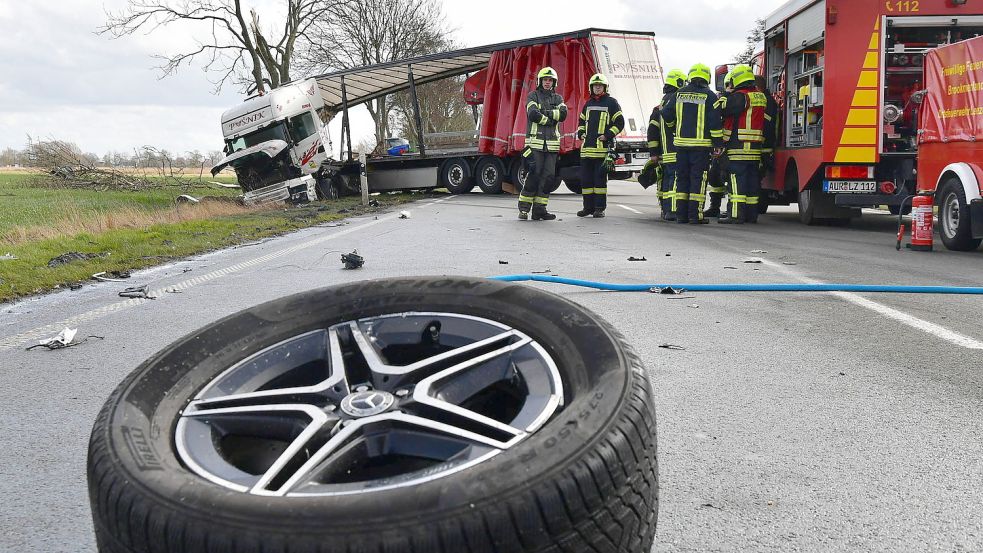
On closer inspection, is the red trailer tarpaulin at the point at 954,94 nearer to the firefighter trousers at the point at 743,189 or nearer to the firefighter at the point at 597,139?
the firefighter trousers at the point at 743,189

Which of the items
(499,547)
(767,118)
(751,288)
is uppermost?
(767,118)

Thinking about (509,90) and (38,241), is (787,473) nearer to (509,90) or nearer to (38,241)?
(38,241)

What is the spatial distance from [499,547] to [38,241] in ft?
33.3

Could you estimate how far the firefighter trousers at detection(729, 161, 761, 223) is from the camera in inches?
462

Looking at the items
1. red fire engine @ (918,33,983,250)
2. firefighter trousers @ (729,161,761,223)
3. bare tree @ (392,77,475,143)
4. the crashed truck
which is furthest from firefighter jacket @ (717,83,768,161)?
bare tree @ (392,77,475,143)

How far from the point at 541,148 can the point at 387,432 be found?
35.6 feet

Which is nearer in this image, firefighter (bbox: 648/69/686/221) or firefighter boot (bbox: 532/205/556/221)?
firefighter (bbox: 648/69/686/221)

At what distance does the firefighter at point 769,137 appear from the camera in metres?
11.9

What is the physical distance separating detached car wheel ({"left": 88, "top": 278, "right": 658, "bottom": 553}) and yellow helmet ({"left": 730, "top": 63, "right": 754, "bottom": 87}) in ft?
33.5

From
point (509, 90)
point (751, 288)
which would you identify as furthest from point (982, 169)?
point (509, 90)

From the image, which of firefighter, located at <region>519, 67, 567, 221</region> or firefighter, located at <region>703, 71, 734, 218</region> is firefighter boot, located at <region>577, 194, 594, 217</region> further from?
firefighter, located at <region>703, 71, 734, 218</region>

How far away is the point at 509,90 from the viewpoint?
19609 mm

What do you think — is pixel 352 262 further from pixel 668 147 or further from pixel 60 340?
pixel 668 147

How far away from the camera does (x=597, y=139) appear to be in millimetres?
12531
